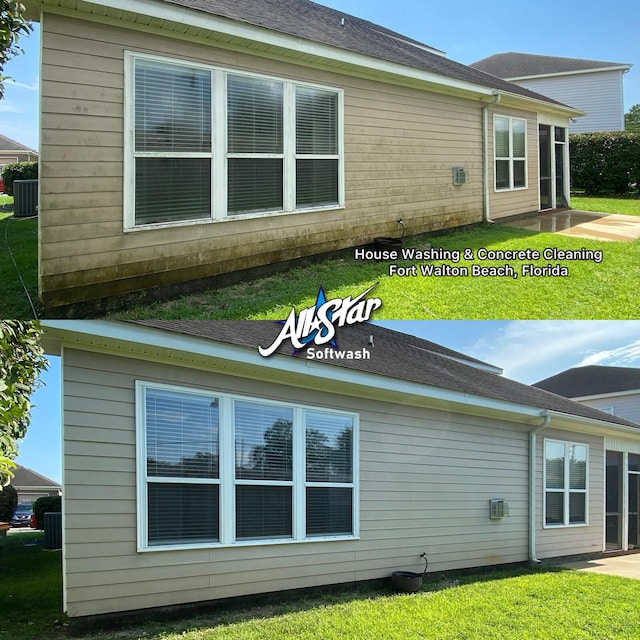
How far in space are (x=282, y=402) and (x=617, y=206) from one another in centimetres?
1386

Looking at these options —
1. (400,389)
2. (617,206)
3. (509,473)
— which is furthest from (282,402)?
(617,206)

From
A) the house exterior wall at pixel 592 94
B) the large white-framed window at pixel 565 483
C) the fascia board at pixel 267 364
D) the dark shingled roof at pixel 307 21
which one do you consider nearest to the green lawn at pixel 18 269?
the fascia board at pixel 267 364

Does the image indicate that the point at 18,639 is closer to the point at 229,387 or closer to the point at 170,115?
the point at 229,387

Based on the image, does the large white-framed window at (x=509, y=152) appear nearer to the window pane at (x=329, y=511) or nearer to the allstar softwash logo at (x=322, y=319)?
the allstar softwash logo at (x=322, y=319)

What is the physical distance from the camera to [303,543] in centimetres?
623

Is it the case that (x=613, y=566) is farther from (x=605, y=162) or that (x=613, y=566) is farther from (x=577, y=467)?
(x=605, y=162)

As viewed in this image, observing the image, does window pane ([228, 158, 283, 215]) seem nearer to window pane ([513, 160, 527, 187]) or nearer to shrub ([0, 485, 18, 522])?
window pane ([513, 160, 527, 187])

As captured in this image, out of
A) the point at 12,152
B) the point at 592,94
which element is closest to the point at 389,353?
the point at 12,152

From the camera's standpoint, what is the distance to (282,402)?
20.4 ft

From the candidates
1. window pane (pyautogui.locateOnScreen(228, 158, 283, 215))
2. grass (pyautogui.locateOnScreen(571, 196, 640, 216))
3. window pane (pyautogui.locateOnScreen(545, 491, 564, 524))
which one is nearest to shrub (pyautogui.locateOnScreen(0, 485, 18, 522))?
window pane (pyautogui.locateOnScreen(228, 158, 283, 215))

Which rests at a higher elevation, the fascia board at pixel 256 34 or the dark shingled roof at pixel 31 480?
the fascia board at pixel 256 34

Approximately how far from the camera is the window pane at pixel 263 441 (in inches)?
230

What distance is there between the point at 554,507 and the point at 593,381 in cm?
1418

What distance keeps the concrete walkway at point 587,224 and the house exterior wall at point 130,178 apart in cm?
384
